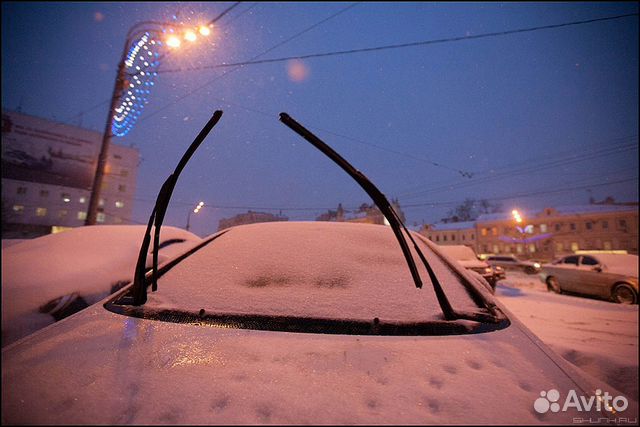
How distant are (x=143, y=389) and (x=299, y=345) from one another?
457 mm

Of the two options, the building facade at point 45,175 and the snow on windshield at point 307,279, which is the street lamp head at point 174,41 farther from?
the building facade at point 45,175

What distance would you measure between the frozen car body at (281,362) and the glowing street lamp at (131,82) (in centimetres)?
743

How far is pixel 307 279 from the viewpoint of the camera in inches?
56.7

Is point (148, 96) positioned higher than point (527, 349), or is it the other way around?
point (148, 96)

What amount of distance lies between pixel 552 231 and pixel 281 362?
56.3 meters

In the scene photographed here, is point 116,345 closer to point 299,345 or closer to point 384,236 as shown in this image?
point 299,345

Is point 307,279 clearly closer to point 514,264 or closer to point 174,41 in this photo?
point 174,41

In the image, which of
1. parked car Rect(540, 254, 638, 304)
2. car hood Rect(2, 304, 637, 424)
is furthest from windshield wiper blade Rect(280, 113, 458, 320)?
parked car Rect(540, 254, 638, 304)

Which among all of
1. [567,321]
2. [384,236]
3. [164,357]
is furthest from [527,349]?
[567,321]

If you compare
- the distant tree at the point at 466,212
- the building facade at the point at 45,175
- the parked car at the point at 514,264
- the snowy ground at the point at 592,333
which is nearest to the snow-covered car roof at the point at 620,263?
the snowy ground at the point at 592,333

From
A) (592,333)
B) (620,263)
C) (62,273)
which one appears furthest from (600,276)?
(62,273)

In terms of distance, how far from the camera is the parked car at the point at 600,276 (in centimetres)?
746

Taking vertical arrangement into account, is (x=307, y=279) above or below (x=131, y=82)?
below

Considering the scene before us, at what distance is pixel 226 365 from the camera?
2.87 ft
